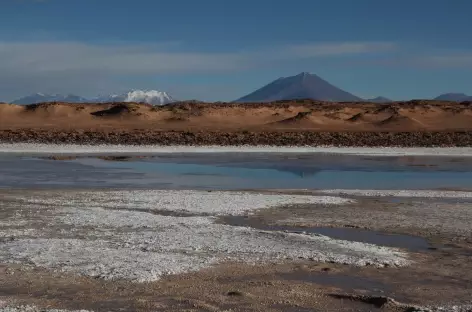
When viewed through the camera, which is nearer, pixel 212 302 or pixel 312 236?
pixel 212 302

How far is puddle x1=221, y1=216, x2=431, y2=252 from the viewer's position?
12909 millimetres

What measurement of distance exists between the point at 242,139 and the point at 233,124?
79.2 feet

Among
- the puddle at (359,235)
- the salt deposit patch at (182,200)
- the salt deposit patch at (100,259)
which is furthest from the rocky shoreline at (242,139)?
the salt deposit patch at (100,259)

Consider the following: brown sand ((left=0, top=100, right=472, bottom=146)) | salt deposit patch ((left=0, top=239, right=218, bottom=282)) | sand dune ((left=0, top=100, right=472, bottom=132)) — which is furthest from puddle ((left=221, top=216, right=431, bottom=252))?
sand dune ((left=0, top=100, right=472, bottom=132))

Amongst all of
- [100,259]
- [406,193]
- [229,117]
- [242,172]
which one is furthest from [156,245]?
[229,117]

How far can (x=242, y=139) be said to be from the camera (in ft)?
160

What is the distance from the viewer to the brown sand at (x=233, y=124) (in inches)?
1922

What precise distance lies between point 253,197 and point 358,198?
9.42 feet

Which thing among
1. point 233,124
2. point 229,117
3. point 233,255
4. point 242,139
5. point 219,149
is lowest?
point 233,255

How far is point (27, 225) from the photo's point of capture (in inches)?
559

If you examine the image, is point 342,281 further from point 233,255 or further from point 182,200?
point 182,200

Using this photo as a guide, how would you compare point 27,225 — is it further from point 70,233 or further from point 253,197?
point 253,197

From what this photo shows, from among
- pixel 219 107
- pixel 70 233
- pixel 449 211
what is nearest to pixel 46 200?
pixel 70 233

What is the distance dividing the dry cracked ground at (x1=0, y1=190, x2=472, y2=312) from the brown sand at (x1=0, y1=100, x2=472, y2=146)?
3080cm
